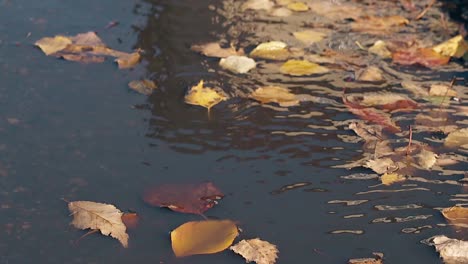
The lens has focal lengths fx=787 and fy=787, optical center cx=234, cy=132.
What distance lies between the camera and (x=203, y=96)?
11.8ft

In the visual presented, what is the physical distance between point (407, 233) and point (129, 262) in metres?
0.99

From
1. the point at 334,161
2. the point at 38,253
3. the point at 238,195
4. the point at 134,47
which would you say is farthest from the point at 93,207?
the point at 134,47

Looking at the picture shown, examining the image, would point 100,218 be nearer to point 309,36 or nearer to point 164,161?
point 164,161

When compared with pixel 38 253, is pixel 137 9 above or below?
above

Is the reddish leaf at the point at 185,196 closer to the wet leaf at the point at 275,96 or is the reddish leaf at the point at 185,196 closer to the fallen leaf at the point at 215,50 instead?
the wet leaf at the point at 275,96

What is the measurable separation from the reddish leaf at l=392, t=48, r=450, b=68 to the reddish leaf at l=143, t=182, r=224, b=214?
4.80ft

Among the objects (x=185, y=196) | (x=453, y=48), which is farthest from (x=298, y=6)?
(x=185, y=196)

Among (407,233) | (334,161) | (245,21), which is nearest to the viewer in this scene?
(407,233)

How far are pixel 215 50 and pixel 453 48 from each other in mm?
1227

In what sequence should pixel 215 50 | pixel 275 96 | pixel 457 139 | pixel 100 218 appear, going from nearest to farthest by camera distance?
1. pixel 100 218
2. pixel 457 139
3. pixel 275 96
4. pixel 215 50

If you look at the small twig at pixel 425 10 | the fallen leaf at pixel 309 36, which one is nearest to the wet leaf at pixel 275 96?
the fallen leaf at pixel 309 36

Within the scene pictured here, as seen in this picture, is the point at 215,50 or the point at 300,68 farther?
the point at 215,50

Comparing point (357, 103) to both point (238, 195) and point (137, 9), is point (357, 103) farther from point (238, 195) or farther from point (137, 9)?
point (137, 9)

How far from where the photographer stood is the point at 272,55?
13.2ft
